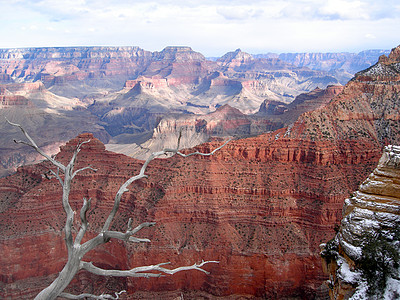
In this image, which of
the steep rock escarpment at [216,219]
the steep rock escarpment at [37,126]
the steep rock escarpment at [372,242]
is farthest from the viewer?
the steep rock escarpment at [37,126]

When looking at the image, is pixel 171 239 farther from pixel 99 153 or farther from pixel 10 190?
pixel 10 190

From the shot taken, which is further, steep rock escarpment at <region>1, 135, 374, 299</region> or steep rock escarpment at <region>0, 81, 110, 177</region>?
steep rock escarpment at <region>0, 81, 110, 177</region>

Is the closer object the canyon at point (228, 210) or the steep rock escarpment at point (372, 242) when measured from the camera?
the steep rock escarpment at point (372, 242)

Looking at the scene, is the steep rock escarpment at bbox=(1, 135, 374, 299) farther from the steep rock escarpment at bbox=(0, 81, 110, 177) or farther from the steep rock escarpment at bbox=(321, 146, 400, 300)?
the steep rock escarpment at bbox=(0, 81, 110, 177)

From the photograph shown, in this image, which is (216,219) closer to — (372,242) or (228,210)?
(228,210)

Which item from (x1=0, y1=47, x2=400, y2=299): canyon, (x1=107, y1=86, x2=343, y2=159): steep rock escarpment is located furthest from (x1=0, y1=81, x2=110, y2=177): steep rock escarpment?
(x1=0, y1=47, x2=400, y2=299): canyon

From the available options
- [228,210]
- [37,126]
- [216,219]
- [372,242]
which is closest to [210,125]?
[37,126]

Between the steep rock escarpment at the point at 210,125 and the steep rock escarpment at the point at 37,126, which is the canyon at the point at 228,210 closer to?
the steep rock escarpment at the point at 210,125

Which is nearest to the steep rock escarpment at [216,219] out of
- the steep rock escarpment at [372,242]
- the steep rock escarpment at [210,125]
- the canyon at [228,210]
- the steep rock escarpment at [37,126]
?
the canyon at [228,210]
